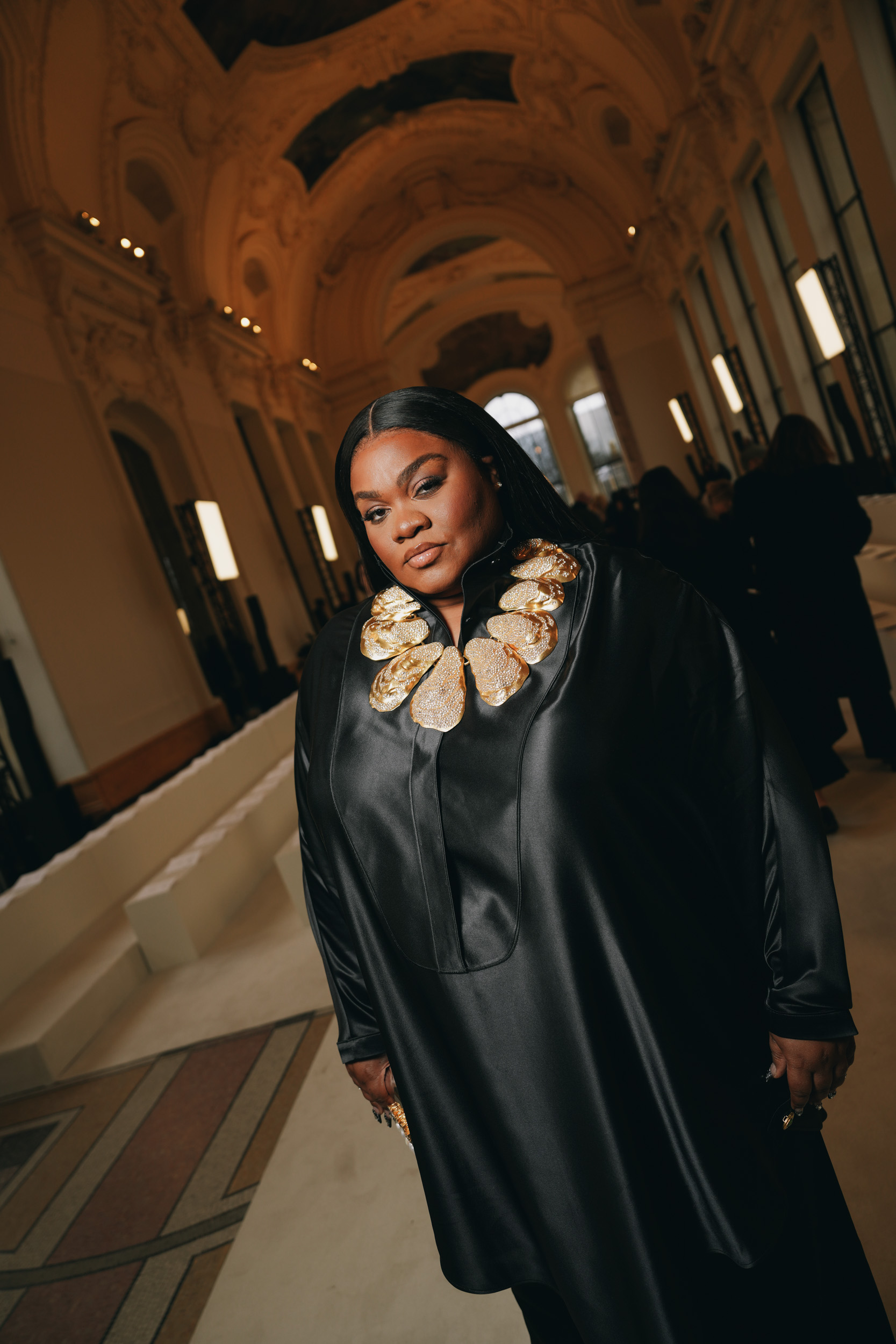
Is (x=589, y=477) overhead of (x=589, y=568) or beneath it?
overhead

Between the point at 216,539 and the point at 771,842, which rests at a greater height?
the point at 216,539

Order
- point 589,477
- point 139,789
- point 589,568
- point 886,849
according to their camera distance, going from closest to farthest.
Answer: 1. point 589,568
2. point 886,849
3. point 139,789
4. point 589,477

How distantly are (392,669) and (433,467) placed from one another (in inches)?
12.2

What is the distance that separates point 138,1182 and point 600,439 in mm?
29803

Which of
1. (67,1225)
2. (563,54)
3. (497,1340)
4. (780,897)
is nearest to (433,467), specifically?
(780,897)

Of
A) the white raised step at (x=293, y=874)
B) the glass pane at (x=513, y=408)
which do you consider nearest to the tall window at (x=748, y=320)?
the white raised step at (x=293, y=874)

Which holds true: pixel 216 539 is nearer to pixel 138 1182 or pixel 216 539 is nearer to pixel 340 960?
pixel 138 1182

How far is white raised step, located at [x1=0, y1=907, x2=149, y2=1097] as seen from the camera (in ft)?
11.9

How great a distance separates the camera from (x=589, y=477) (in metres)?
29.8

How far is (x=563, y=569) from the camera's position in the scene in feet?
4.29

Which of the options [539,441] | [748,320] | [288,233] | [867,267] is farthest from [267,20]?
[539,441]

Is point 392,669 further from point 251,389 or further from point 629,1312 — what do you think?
point 251,389

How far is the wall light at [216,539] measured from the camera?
9.99 m

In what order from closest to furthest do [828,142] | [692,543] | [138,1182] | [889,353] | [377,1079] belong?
1. [377,1079]
2. [138,1182]
3. [692,543]
4. [889,353]
5. [828,142]
